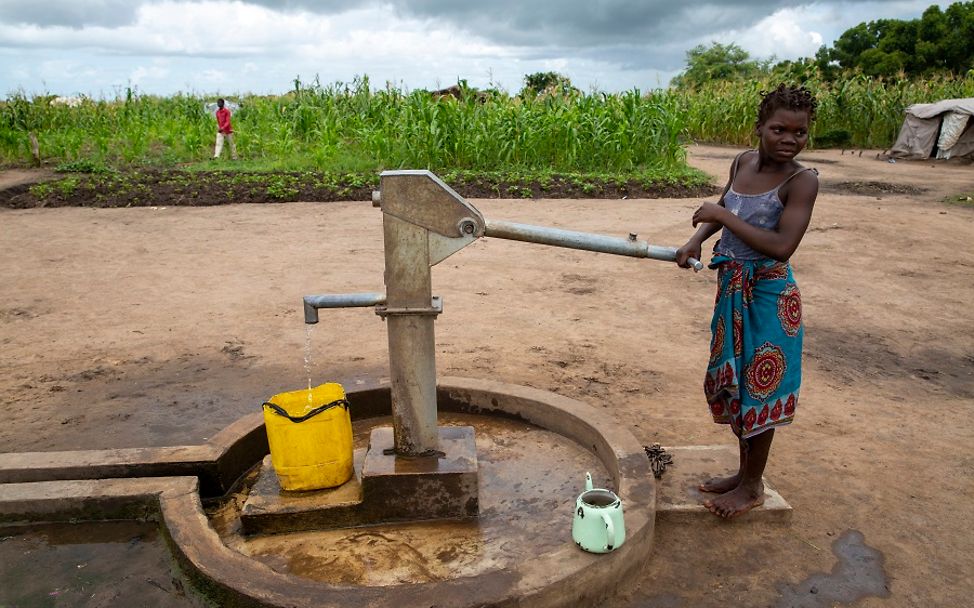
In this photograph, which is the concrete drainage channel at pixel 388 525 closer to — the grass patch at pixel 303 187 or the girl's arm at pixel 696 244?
the girl's arm at pixel 696 244

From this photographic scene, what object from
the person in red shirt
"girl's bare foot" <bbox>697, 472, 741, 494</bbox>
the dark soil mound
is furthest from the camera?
the person in red shirt

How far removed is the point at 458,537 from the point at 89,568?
1.12 m

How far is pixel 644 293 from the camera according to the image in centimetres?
515

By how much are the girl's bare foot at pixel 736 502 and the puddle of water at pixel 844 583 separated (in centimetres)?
26

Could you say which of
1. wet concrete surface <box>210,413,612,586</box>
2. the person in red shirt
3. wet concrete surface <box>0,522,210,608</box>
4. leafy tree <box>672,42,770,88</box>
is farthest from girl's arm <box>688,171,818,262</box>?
leafy tree <box>672,42,770,88</box>

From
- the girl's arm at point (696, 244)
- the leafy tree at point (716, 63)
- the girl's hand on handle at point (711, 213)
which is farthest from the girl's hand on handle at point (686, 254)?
the leafy tree at point (716, 63)

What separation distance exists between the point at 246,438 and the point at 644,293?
3.21 meters

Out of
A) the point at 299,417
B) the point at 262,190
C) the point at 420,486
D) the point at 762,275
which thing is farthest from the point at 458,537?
the point at 262,190

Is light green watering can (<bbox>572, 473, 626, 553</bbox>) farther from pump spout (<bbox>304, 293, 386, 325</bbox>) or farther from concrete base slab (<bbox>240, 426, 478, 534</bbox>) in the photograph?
pump spout (<bbox>304, 293, 386, 325</bbox>)

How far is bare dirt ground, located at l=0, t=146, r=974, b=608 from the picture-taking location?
2.32 metres

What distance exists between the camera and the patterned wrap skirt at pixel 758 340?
218 cm

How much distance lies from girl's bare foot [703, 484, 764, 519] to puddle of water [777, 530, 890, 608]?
0.87 feet

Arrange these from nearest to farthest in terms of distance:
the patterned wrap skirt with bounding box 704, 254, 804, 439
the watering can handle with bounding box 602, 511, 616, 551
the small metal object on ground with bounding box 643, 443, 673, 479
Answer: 1. the watering can handle with bounding box 602, 511, 616, 551
2. the patterned wrap skirt with bounding box 704, 254, 804, 439
3. the small metal object on ground with bounding box 643, 443, 673, 479

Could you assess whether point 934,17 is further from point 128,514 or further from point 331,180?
point 128,514
